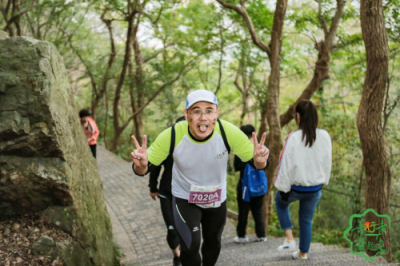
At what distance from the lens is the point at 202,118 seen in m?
3.31

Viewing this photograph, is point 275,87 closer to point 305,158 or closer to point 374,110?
point 374,110

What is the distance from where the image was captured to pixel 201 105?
334cm

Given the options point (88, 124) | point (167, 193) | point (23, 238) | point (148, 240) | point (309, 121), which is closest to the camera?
point (23, 238)

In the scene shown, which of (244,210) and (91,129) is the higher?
(91,129)

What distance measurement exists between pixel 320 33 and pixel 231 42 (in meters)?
5.94

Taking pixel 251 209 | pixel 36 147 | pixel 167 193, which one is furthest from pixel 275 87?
pixel 36 147

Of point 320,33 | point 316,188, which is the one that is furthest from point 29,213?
point 320,33

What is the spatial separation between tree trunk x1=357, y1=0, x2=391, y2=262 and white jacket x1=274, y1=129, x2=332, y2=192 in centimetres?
108

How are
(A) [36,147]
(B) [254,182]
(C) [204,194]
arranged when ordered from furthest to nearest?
(B) [254,182] → (A) [36,147] → (C) [204,194]

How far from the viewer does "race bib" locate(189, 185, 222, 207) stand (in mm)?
3506

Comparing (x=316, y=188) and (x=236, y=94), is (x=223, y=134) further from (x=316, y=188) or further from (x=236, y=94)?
(x=236, y=94)

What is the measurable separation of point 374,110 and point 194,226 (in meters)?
3.01

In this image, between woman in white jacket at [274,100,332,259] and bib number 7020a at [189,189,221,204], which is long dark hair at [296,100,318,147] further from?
bib number 7020a at [189,189,221,204]

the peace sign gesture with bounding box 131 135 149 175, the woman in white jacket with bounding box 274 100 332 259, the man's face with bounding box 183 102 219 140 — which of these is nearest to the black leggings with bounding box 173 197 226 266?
the peace sign gesture with bounding box 131 135 149 175
